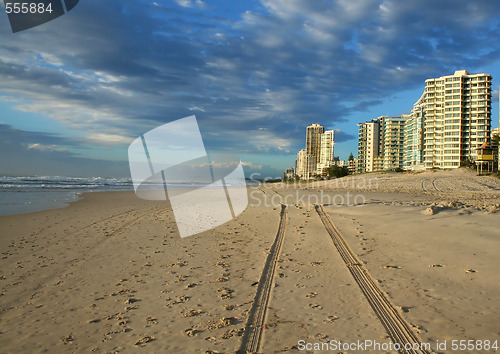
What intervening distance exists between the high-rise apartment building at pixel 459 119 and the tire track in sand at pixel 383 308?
7529cm

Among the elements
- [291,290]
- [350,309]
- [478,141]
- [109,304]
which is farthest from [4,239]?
[478,141]

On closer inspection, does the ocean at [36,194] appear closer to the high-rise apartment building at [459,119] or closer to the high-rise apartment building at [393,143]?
the high-rise apartment building at [459,119]

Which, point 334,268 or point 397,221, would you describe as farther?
point 397,221

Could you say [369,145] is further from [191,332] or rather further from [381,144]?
[191,332]

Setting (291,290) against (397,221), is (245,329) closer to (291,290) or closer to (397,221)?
(291,290)

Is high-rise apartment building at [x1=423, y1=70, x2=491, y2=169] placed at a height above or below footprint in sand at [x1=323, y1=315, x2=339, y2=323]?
above

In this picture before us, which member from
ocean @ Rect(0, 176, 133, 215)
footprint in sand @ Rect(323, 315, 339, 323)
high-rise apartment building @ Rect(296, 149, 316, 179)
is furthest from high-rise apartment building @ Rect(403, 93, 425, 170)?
footprint in sand @ Rect(323, 315, 339, 323)

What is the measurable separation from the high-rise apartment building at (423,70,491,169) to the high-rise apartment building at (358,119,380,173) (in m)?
37.0

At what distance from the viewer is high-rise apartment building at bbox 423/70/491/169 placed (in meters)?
72.4

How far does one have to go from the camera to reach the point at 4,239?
10758 mm

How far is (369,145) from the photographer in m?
118

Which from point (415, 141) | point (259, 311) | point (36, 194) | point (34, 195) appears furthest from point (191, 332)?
point (415, 141)

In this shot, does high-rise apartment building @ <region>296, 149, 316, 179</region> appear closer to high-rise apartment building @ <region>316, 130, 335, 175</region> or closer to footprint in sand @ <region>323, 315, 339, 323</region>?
high-rise apartment building @ <region>316, 130, 335, 175</region>

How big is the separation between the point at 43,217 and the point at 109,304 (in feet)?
44.1
